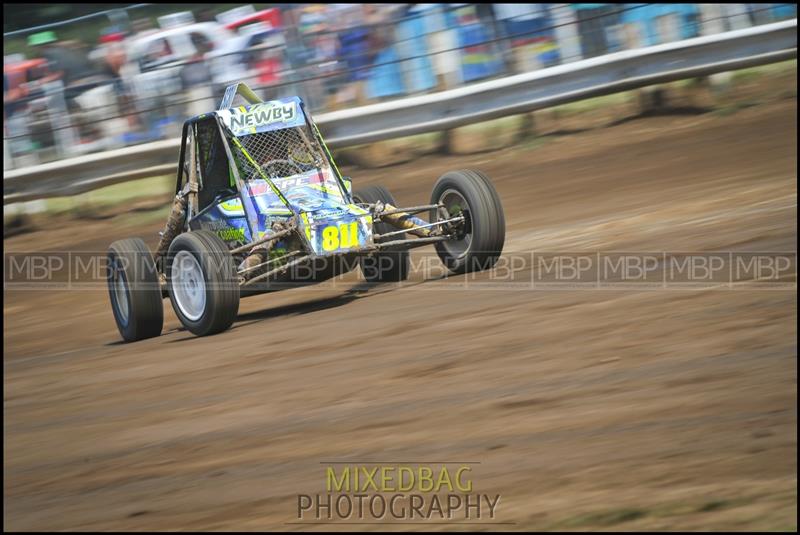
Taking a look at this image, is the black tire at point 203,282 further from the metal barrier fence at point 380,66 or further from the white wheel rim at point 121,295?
the metal barrier fence at point 380,66

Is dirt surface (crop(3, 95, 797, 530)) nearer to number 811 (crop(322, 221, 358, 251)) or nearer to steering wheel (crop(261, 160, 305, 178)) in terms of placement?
number 811 (crop(322, 221, 358, 251))

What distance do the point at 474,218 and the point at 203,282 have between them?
1809 mm

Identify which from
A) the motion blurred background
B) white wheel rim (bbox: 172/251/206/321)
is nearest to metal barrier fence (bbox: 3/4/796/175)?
the motion blurred background

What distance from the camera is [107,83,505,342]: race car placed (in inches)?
267

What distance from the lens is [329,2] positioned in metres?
12.4

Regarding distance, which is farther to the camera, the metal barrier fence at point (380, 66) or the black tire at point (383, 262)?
the metal barrier fence at point (380, 66)

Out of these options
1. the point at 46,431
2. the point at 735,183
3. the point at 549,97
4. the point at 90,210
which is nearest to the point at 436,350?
the point at 46,431

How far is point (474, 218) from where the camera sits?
7250mm

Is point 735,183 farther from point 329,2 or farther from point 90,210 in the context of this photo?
point 90,210

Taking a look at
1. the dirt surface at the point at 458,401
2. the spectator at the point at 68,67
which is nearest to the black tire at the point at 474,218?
the dirt surface at the point at 458,401

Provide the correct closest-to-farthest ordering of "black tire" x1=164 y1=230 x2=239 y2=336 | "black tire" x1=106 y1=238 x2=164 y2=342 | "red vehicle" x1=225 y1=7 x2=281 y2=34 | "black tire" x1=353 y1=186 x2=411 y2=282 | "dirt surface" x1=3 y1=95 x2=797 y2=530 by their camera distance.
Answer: "dirt surface" x1=3 y1=95 x2=797 y2=530, "black tire" x1=164 y1=230 x2=239 y2=336, "black tire" x1=106 y1=238 x2=164 y2=342, "black tire" x1=353 y1=186 x2=411 y2=282, "red vehicle" x1=225 y1=7 x2=281 y2=34

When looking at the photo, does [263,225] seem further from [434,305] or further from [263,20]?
[263,20]

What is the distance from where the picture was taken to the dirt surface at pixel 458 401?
3457 mm

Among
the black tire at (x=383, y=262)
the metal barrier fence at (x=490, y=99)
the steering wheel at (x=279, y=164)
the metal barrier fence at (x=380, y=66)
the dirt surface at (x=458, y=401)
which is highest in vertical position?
the metal barrier fence at (x=380, y=66)
